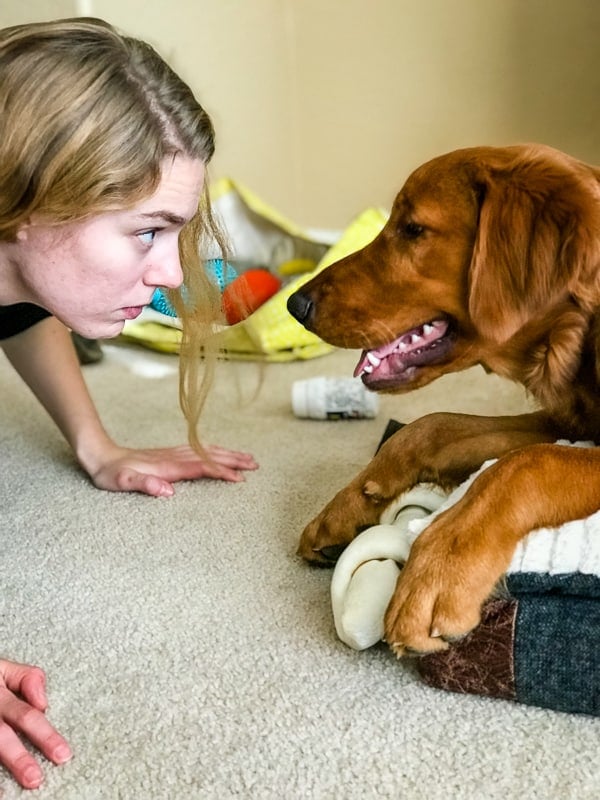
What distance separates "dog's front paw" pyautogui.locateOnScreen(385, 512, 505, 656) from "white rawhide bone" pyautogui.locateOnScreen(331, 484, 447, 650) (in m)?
0.05

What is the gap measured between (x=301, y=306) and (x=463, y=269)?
0.94 ft

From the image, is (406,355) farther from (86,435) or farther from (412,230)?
(86,435)

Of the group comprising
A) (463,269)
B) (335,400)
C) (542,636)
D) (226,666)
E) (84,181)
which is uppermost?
(84,181)

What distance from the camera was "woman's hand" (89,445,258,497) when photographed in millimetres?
1582

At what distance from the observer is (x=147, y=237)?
1221mm

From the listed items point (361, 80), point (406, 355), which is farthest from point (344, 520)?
point (361, 80)

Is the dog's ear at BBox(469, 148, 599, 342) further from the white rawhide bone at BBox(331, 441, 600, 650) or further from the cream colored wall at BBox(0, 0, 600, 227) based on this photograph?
the cream colored wall at BBox(0, 0, 600, 227)

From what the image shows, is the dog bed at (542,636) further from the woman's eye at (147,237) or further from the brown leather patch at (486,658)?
the woman's eye at (147,237)

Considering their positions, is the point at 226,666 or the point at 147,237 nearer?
the point at 226,666

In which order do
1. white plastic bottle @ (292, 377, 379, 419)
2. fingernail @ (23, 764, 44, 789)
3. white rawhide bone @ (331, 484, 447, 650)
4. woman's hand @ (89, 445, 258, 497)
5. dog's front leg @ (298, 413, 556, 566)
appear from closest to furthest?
fingernail @ (23, 764, 44, 789)
white rawhide bone @ (331, 484, 447, 650)
dog's front leg @ (298, 413, 556, 566)
woman's hand @ (89, 445, 258, 497)
white plastic bottle @ (292, 377, 379, 419)

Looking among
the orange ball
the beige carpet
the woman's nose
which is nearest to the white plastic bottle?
the beige carpet

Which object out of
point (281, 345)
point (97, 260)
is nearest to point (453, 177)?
point (97, 260)

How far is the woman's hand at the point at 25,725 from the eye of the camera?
918 mm

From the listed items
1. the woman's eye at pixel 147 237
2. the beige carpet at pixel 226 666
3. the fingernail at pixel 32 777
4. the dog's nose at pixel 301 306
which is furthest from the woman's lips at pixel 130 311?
the fingernail at pixel 32 777
